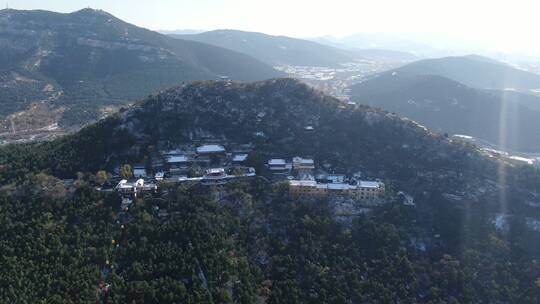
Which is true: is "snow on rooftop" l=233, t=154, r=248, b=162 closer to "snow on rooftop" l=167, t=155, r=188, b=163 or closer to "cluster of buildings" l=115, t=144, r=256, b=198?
"cluster of buildings" l=115, t=144, r=256, b=198

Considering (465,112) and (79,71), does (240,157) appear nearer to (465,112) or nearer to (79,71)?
(465,112)

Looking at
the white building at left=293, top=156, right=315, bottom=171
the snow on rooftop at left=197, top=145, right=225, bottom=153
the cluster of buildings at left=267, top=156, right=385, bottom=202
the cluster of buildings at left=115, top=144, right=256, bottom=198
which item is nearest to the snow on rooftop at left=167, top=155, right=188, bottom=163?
the cluster of buildings at left=115, top=144, right=256, bottom=198

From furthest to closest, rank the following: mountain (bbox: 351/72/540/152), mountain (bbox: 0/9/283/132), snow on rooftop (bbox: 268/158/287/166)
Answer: mountain (bbox: 0/9/283/132)
mountain (bbox: 351/72/540/152)
snow on rooftop (bbox: 268/158/287/166)

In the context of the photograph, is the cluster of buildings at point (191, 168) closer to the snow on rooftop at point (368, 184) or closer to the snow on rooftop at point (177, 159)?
the snow on rooftop at point (177, 159)

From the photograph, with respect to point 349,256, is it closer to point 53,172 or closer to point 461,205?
point 461,205

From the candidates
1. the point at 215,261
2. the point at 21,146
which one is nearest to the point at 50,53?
the point at 21,146
